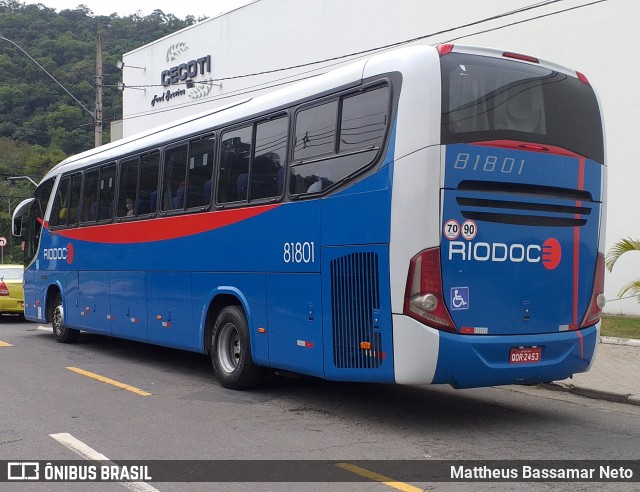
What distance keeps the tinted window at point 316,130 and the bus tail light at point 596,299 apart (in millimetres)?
3142

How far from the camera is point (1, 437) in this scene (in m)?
7.25

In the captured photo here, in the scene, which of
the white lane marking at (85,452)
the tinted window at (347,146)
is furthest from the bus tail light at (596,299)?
the white lane marking at (85,452)

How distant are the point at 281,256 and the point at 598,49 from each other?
39.1ft

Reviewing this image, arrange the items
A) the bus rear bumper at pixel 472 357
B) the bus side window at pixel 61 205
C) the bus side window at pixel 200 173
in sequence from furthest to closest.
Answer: the bus side window at pixel 61 205
the bus side window at pixel 200 173
the bus rear bumper at pixel 472 357

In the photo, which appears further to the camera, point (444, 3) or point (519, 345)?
point (444, 3)

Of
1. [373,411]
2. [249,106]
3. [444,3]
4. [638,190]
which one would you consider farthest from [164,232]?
→ [444,3]

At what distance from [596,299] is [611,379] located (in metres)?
2.65

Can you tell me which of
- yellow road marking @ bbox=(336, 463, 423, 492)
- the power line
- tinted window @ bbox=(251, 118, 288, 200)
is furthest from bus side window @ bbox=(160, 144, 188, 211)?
the power line

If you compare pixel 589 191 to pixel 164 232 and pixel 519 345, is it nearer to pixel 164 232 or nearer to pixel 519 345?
pixel 519 345

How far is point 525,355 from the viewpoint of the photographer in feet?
24.5

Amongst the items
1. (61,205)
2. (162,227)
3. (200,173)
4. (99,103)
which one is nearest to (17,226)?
(61,205)

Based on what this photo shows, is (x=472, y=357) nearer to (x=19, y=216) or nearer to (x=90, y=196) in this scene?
(x=90, y=196)

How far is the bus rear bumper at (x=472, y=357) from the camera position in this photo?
6.93 meters

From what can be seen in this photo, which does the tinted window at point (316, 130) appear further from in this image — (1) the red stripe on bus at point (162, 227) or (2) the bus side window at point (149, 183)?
(2) the bus side window at point (149, 183)
